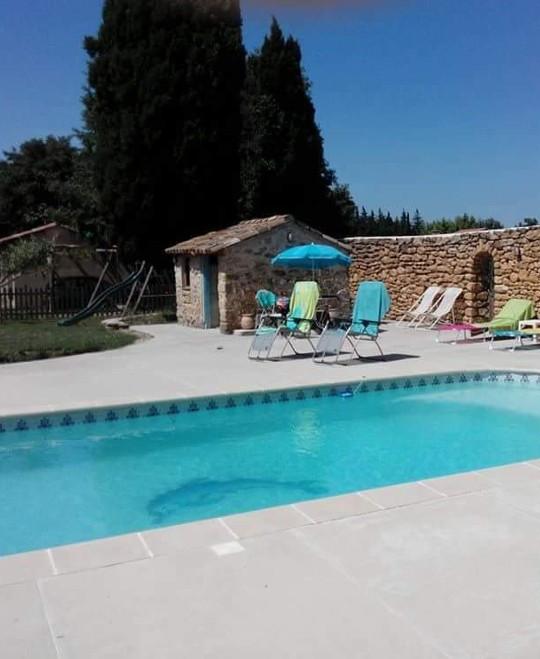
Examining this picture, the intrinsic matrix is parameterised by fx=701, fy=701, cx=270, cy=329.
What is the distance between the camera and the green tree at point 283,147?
28578 millimetres

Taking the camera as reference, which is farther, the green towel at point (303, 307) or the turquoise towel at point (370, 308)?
the green towel at point (303, 307)

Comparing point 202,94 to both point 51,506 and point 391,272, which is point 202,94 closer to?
point 391,272

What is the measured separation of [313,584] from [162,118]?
806 inches

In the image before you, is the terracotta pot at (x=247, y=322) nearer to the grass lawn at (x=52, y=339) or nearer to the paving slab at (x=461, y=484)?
the grass lawn at (x=52, y=339)

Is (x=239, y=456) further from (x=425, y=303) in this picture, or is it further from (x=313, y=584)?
(x=425, y=303)

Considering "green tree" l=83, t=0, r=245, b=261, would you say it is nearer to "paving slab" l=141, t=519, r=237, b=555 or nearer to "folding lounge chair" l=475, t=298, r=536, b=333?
"folding lounge chair" l=475, t=298, r=536, b=333

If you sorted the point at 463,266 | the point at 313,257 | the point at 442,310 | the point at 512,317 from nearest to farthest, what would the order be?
1. the point at 512,317
2. the point at 313,257
3. the point at 442,310
4. the point at 463,266

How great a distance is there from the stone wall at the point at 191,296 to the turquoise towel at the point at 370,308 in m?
6.90

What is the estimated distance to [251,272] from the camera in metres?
17.6

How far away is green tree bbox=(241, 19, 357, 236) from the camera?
1125 inches

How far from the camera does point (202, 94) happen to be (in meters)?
22.4

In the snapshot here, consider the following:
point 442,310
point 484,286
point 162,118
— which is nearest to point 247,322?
point 442,310

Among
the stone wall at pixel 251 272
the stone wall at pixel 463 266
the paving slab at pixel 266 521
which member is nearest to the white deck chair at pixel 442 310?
the stone wall at pixel 463 266

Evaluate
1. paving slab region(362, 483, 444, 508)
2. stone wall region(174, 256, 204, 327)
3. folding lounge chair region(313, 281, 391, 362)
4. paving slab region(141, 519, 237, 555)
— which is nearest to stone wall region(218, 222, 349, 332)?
stone wall region(174, 256, 204, 327)
